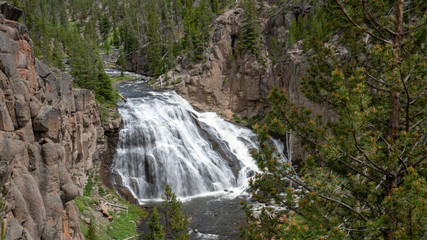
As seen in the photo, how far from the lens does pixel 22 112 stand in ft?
39.1

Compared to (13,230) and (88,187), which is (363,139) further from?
(88,187)

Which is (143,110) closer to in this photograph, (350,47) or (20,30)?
(20,30)

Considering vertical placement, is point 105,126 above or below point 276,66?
below

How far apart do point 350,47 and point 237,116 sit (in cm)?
3468

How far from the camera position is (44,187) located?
40.1 ft

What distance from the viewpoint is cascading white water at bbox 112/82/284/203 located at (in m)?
26.9

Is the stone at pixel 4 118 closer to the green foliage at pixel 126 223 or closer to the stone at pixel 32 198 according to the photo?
the stone at pixel 32 198

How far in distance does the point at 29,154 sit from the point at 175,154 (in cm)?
1787

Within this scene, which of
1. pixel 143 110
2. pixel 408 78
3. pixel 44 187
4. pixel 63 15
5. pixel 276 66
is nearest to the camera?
pixel 408 78

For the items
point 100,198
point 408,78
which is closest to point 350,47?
point 408,78

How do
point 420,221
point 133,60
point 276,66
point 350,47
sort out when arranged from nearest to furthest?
point 420,221 → point 350,47 → point 276,66 → point 133,60

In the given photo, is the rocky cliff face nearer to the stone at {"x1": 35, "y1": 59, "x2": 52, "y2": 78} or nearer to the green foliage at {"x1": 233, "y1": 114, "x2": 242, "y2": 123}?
the stone at {"x1": 35, "y1": 59, "x2": 52, "y2": 78}

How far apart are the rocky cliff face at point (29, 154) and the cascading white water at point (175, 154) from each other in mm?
12366

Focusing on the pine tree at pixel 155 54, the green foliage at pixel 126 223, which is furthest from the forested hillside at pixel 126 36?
the green foliage at pixel 126 223
